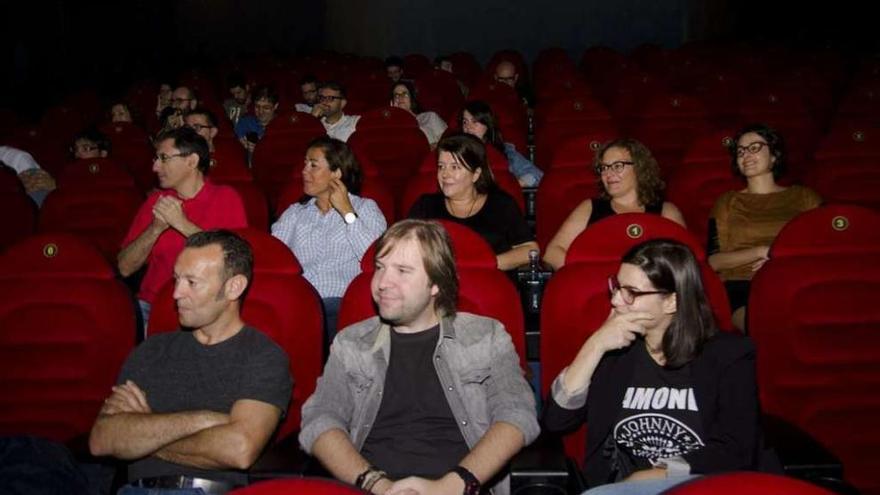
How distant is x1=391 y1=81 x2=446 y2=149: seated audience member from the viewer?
656 cm

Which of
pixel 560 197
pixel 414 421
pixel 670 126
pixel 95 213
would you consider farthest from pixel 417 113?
pixel 414 421

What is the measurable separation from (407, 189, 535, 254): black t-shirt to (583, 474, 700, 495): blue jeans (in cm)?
181

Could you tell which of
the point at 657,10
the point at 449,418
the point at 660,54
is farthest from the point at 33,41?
the point at 449,418

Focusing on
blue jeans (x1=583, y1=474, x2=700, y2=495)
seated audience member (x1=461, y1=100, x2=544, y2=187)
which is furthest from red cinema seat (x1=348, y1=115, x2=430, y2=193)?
blue jeans (x1=583, y1=474, x2=700, y2=495)

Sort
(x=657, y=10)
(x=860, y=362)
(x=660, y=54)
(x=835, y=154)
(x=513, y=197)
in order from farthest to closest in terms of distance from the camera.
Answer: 1. (x=657, y=10)
2. (x=660, y=54)
3. (x=835, y=154)
4. (x=513, y=197)
5. (x=860, y=362)

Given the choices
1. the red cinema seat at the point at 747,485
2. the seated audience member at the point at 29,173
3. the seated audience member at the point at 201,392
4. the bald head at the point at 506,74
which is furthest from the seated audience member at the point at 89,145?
the red cinema seat at the point at 747,485

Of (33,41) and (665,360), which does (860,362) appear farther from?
(33,41)

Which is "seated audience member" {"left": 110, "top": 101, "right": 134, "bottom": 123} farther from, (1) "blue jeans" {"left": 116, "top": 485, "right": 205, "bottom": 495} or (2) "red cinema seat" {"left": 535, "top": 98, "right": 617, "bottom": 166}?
(1) "blue jeans" {"left": 116, "top": 485, "right": 205, "bottom": 495}

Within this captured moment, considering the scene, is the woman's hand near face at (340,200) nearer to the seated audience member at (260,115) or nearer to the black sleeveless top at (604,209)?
the black sleeveless top at (604,209)

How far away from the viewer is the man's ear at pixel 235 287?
A: 9.00 feet

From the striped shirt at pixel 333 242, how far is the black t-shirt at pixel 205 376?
3.98ft

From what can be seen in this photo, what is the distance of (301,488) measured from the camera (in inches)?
59.5

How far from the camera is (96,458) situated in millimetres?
2602

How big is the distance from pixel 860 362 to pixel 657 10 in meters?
11.0
